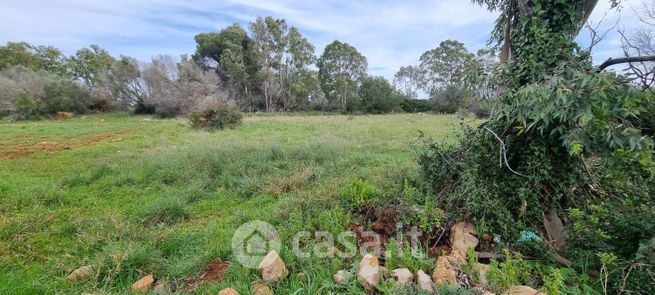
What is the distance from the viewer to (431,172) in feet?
10.6

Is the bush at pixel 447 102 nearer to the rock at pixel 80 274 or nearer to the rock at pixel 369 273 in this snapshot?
the rock at pixel 369 273

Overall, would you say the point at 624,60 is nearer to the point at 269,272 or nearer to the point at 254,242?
the point at 269,272

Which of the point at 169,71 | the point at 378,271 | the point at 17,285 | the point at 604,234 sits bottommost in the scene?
the point at 17,285

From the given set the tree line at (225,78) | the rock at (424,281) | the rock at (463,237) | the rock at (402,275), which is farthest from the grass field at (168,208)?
the tree line at (225,78)

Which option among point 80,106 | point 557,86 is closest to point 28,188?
point 557,86

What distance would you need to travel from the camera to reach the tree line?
72.1 ft

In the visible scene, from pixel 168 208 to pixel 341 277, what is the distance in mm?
2391

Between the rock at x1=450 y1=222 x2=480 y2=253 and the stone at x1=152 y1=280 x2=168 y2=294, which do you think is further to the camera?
the rock at x1=450 y1=222 x2=480 y2=253

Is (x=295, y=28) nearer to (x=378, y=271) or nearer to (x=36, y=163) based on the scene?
(x=36, y=163)

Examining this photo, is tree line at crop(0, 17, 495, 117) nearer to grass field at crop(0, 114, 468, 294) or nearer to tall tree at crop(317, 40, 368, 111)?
tall tree at crop(317, 40, 368, 111)

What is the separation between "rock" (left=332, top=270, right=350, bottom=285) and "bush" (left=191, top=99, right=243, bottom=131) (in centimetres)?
1080

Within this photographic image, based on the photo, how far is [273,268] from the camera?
2.05m

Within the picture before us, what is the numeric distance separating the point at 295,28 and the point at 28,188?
→ 26.9 metres

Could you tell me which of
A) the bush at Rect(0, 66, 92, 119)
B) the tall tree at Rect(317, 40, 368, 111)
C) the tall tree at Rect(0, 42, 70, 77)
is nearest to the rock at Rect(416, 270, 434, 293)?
the bush at Rect(0, 66, 92, 119)
